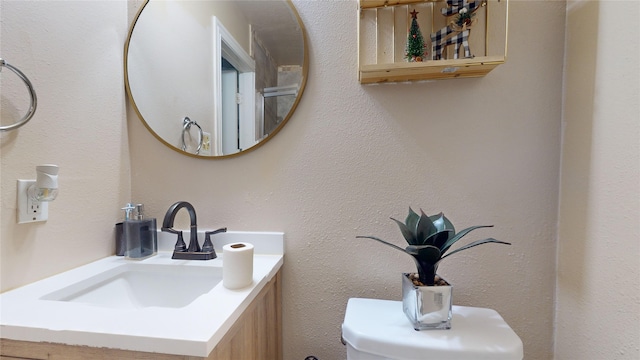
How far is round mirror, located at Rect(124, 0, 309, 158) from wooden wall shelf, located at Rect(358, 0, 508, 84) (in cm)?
21

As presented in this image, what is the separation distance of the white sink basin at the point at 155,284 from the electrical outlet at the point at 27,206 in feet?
0.71

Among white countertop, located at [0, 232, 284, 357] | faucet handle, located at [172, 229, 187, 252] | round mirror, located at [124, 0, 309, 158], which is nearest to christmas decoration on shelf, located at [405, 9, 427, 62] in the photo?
round mirror, located at [124, 0, 309, 158]

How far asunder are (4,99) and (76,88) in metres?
0.19

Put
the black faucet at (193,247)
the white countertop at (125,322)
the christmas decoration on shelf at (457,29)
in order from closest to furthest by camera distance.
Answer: the white countertop at (125,322) < the christmas decoration on shelf at (457,29) < the black faucet at (193,247)

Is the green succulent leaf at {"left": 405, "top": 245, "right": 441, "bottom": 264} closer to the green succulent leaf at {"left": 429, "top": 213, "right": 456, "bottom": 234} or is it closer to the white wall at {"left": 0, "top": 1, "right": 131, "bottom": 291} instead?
the green succulent leaf at {"left": 429, "top": 213, "right": 456, "bottom": 234}

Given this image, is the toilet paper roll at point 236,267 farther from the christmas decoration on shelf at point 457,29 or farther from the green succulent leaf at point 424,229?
the christmas decoration on shelf at point 457,29

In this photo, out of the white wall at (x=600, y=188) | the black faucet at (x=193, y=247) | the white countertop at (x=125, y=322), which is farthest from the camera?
the black faucet at (x=193, y=247)

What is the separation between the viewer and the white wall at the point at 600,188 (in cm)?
61

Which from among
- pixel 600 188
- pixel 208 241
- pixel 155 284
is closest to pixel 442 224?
pixel 600 188

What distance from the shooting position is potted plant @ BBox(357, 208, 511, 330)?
676 millimetres

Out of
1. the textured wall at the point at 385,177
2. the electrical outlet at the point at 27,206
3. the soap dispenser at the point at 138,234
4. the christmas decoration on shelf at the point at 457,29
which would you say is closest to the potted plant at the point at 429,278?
the textured wall at the point at 385,177

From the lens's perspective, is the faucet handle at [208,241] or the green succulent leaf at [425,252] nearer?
the green succulent leaf at [425,252]

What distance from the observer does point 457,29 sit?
0.81m

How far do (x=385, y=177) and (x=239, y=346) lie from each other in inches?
24.3
